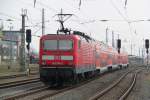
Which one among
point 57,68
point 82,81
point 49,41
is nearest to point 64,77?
point 57,68

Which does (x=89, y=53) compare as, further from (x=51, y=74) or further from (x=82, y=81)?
(x=51, y=74)

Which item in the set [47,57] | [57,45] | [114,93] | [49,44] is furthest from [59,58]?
[114,93]

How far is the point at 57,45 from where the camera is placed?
73.9 ft

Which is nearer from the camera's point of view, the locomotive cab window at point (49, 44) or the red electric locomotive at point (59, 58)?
the red electric locomotive at point (59, 58)

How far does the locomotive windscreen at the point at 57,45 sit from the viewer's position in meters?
22.4

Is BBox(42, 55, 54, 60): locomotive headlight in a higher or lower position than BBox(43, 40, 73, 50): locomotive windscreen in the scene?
lower

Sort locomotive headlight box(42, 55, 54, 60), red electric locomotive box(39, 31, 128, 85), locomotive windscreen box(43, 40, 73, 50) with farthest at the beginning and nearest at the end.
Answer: locomotive windscreen box(43, 40, 73, 50) → locomotive headlight box(42, 55, 54, 60) → red electric locomotive box(39, 31, 128, 85)

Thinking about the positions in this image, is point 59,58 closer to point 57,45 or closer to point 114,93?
point 57,45

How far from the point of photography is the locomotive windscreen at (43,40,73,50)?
22422 millimetres

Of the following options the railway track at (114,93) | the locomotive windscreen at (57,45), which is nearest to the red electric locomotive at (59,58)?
the locomotive windscreen at (57,45)

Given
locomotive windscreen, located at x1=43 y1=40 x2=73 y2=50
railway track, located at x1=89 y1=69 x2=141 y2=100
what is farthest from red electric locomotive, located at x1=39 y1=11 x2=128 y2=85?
railway track, located at x1=89 y1=69 x2=141 y2=100

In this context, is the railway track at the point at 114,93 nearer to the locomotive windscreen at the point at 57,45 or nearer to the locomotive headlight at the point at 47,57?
the locomotive windscreen at the point at 57,45

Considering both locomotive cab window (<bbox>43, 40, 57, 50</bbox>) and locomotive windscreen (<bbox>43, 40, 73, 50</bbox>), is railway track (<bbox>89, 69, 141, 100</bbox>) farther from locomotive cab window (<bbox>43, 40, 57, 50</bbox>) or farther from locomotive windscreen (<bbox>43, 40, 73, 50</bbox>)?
locomotive cab window (<bbox>43, 40, 57, 50</bbox>)

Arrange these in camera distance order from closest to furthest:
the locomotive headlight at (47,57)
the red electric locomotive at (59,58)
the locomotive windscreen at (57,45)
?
the red electric locomotive at (59,58) < the locomotive headlight at (47,57) < the locomotive windscreen at (57,45)
